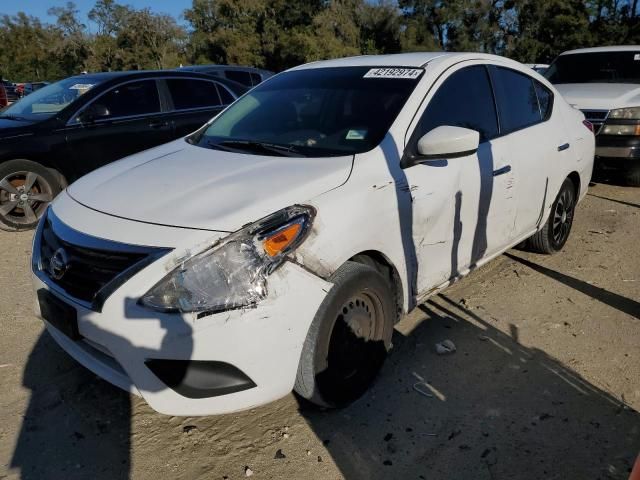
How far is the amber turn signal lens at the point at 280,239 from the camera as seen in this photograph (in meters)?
2.26

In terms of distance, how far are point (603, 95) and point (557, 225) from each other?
3.22 meters

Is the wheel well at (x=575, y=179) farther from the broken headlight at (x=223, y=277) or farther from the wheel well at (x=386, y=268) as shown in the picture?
the broken headlight at (x=223, y=277)

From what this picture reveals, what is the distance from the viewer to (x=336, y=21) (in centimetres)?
4428

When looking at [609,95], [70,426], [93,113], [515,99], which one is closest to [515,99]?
[515,99]

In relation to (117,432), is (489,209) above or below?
above

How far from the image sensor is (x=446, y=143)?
110 inches

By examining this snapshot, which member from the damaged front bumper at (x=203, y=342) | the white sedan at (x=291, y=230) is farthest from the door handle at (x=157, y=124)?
the damaged front bumper at (x=203, y=342)

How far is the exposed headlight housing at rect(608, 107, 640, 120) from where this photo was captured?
6.65m

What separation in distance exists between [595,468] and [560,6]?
42.2m

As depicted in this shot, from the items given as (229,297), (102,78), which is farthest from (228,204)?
(102,78)

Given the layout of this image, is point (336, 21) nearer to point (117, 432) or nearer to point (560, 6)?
point (560, 6)

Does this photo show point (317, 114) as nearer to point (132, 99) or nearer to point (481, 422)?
point (481, 422)

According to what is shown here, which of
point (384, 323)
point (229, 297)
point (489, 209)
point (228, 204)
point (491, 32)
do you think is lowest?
point (491, 32)

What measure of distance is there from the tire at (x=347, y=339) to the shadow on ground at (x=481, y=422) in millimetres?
156
